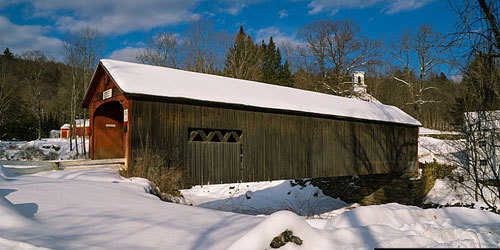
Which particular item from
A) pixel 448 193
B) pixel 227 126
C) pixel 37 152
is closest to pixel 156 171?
pixel 227 126

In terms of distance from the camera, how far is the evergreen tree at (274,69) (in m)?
37.9

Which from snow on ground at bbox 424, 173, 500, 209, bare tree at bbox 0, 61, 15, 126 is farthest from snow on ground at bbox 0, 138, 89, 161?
Result: snow on ground at bbox 424, 173, 500, 209

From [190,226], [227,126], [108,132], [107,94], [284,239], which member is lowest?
[190,226]

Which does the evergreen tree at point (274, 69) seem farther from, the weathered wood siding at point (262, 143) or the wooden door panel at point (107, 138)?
the wooden door panel at point (107, 138)

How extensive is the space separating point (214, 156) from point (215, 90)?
1.91m

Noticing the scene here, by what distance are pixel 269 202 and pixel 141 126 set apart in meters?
9.57

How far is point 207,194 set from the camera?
1605 centimetres

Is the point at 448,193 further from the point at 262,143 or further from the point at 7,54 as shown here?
the point at 7,54

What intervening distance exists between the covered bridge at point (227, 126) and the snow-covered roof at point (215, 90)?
0.03 m

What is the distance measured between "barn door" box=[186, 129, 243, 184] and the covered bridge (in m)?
0.03

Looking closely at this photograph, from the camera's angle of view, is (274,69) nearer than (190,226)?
No

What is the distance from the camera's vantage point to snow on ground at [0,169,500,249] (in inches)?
96.3

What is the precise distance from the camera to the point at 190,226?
3.02 metres

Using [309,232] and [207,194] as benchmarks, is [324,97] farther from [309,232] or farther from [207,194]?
[309,232]
